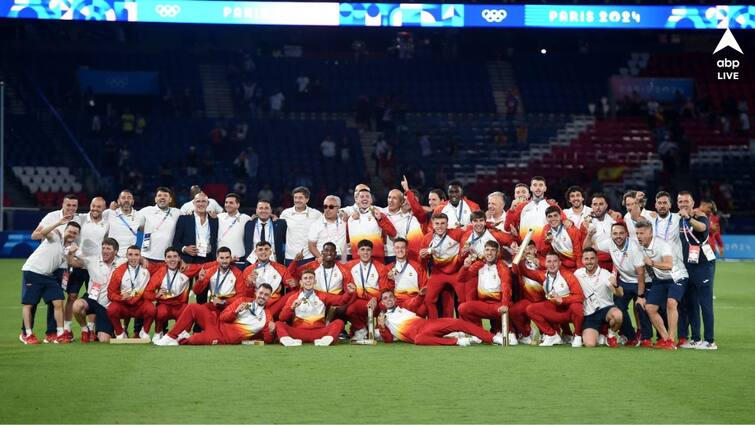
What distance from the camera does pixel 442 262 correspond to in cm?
1456

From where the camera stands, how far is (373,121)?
Result: 37.4 metres

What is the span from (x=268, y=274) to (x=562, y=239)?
3.76 metres

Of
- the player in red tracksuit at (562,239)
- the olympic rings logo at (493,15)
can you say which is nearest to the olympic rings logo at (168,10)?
the olympic rings logo at (493,15)

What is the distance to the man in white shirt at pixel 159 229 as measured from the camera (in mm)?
14992

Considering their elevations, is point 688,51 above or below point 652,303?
above

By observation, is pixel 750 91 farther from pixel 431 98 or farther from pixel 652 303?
pixel 652 303

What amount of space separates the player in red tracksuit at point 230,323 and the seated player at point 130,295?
0.62m

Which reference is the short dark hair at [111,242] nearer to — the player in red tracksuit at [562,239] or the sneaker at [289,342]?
the sneaker at [289,342]

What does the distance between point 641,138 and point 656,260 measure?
2553 centimetres

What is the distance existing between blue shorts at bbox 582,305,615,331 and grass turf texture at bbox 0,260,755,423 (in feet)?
1.80

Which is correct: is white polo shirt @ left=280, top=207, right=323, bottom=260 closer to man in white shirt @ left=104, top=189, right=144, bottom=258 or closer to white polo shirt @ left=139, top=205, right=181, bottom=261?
white polo shirt @ left=139, top=205, right=181, bottom=261

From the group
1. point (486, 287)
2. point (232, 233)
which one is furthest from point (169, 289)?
point (486, 287)

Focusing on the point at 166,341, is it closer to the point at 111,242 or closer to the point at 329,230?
the point at 111,242

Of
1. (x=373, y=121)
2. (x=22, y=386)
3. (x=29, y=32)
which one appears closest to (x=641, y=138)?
(x=373, y=121)
